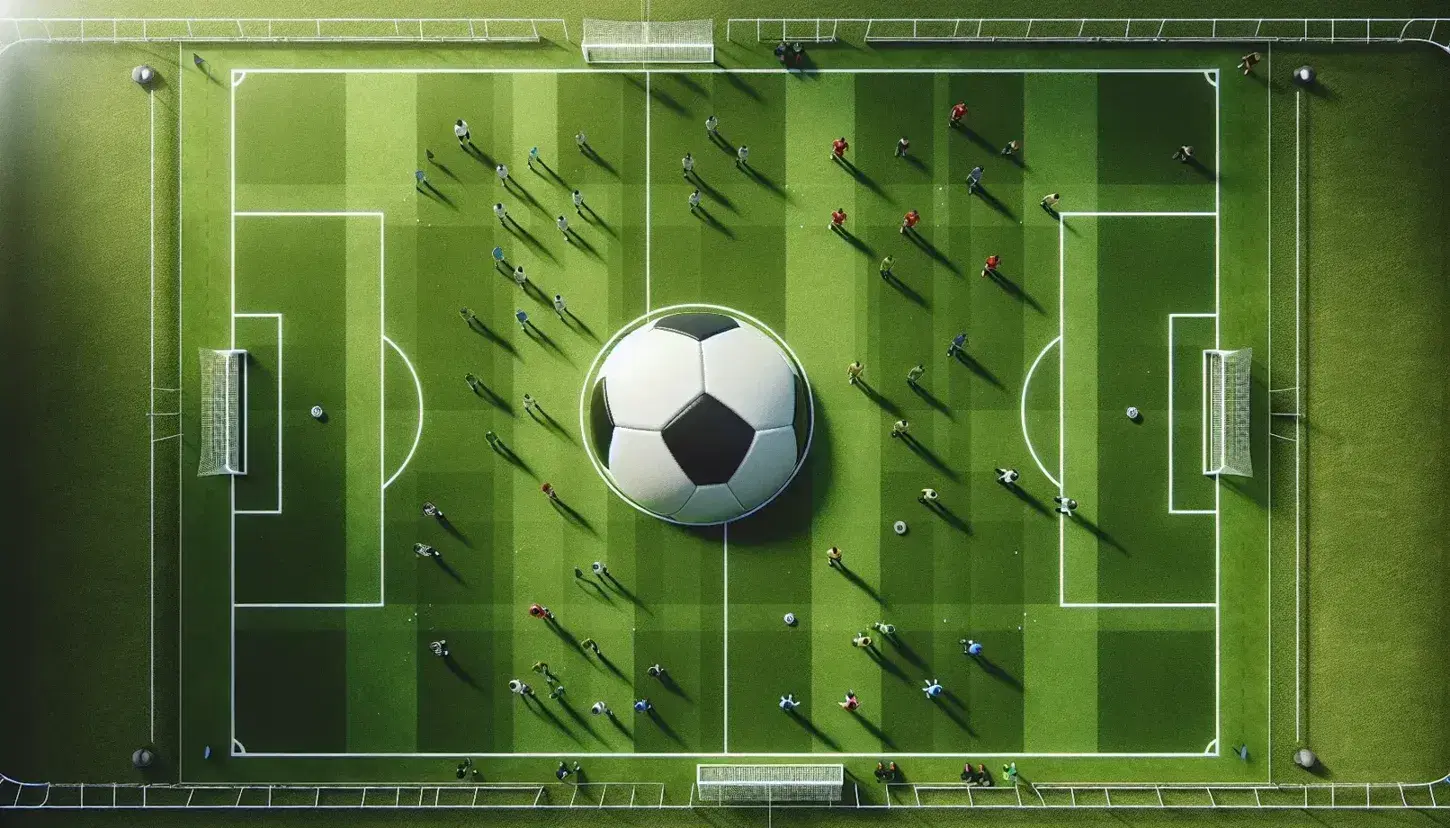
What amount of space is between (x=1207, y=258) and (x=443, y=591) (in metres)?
13.6

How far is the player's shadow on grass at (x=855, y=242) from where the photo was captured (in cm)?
1336

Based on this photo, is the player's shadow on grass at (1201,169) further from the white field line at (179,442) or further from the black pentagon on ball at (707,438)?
the white field line at (179,442)

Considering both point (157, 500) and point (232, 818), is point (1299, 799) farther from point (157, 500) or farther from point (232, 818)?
point (157, 500)

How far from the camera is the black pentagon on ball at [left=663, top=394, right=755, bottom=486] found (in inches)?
460

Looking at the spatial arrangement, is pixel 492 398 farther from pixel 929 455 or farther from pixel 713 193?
pixel 929 455

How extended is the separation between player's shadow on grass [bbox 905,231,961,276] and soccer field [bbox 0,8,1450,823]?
0.23ft

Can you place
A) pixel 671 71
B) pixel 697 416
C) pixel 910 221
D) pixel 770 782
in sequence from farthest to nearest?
1. pixel 671 71
2. pixel 910 221
3. pixel 770 782
4. pixel 697 416

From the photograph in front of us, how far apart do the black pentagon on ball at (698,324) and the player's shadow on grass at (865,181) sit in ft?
10.4

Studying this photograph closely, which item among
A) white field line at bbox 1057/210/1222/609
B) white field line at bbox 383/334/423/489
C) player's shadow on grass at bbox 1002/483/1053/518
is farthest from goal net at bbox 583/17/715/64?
player's shadow on grass at bbox 1002/483/1053/518

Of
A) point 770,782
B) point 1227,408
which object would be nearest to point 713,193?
point 1227,408

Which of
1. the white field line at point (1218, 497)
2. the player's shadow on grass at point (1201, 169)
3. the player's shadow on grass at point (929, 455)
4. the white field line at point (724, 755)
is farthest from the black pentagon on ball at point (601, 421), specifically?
the player's shadow on grass at point (1201, 169)

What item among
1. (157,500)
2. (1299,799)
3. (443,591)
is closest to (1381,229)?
(1299,799)

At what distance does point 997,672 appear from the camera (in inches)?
527

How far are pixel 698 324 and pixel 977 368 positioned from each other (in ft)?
15.3
